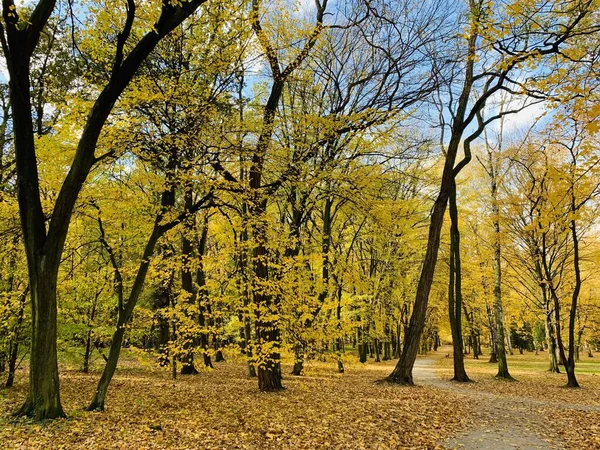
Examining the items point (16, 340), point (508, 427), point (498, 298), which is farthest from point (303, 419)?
point (498, 298)

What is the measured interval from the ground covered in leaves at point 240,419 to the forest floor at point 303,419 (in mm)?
15

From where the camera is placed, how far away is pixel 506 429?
6.61 m

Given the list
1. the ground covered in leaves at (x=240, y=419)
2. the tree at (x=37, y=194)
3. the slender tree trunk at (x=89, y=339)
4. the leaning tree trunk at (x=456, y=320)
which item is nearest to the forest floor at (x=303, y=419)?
the ground covered in leaves at (x=240, y=419)

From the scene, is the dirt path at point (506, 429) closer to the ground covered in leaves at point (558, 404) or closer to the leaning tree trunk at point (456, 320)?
the ground covered in leaves at point (558, 404)

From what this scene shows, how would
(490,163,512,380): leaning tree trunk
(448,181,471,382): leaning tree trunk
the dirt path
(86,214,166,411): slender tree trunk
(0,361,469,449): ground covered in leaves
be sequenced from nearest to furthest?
(0,361,469,449): ground covered in leaves, the dirt path, (86,214,166,411): slender tree trunk, (448,181,471,382): leaning tree trunk, (490,163,512,380): leaning tree trunk

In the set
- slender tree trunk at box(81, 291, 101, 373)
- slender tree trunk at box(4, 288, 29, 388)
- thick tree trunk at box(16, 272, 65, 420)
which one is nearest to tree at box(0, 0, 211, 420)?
thick tree trunk at box(16, 272, 65, 420)

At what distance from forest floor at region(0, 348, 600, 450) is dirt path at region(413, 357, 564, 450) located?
0.02 metres

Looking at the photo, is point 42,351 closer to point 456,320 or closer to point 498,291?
point 456,320

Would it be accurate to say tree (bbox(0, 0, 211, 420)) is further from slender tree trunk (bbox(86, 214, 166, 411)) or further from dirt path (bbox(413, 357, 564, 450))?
dirt path (bbox(413, 357, 564, 450))

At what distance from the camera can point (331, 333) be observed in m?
7.38

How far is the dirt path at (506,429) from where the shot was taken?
5668 mm

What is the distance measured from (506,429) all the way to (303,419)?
343 cm

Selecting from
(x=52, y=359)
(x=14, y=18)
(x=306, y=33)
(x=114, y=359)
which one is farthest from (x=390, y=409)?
(x=14, y=18)

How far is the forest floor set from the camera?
217 inches
